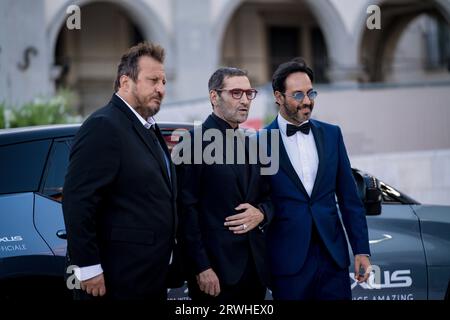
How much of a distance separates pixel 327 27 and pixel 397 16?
4.85 m

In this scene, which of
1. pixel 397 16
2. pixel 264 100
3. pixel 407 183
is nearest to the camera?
pixel 407 183

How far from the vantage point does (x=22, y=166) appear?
4590 millimetres

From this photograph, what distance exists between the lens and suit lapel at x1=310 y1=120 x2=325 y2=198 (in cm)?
404

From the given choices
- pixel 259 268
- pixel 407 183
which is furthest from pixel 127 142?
pixel 407 183

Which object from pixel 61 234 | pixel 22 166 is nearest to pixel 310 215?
pixel 61 234

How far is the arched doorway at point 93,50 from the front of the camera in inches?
667

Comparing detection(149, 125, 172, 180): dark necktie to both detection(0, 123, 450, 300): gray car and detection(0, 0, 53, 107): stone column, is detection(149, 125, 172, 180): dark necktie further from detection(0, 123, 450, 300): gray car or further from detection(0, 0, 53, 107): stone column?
detection(0, 0, 53, 107): stone column

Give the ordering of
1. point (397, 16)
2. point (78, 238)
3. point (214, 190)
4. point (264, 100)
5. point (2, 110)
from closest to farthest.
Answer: point (78, 238)
point (214, 190)
point (2, 110)
point (264, 100)
point (397, 16)

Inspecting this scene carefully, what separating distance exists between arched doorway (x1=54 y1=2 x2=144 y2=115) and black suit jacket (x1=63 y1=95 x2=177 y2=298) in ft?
44.6

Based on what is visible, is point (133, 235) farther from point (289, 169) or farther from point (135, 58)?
point (289, 169)

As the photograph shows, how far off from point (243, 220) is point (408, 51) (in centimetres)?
1936

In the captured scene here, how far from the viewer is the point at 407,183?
10023mm

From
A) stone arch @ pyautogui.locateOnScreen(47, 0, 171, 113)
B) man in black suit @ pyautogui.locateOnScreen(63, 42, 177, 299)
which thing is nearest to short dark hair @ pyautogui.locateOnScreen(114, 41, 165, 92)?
man in black suit @ pyautogui.locateOnScreen(63, 42, 177, 299)

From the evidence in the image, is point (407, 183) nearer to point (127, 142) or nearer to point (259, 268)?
point (259, 268)
